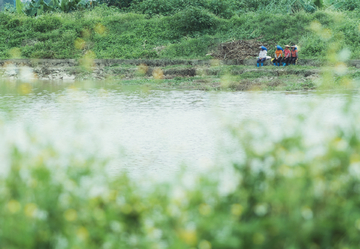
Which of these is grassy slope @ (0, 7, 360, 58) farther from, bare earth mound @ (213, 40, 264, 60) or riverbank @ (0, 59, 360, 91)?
riverbank @ (0, 59, 360, 91)

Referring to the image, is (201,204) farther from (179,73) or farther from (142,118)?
(179,73)

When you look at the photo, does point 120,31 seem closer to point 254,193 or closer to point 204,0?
point 204,0

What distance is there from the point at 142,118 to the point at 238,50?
39.4ft

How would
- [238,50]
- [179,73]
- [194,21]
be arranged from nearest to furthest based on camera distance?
1. [179,73]
2. [238,50]
3. [194,21]

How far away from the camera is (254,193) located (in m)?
2.79

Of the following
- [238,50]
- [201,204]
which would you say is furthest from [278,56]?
[201,204]

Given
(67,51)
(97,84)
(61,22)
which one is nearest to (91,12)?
(61,22)

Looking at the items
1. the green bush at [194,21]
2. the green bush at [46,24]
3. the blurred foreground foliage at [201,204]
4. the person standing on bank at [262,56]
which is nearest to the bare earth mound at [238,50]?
the person standing on bank at [262,56]

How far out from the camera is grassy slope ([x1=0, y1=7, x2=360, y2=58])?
2017 cm

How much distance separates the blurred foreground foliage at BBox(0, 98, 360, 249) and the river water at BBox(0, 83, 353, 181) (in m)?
0.46

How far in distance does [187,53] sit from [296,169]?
710 inches

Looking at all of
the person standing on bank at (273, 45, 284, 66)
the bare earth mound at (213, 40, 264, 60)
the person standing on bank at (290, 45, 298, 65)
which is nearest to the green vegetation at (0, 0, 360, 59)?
the bare earth mound at (213, 40, 264, 60)

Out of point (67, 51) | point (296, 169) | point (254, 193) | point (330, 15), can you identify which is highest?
point (296, 169)

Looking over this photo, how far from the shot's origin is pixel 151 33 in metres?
22.8
